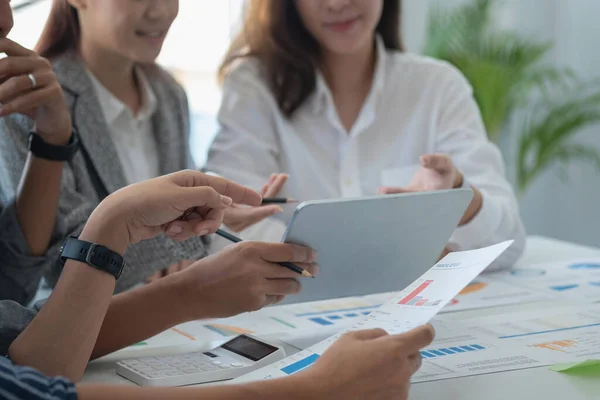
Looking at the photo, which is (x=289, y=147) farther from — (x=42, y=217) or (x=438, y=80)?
(x=42, y=217)

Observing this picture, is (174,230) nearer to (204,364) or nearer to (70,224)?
(204,364)

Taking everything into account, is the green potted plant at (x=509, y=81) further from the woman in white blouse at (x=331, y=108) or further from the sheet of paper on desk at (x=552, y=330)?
the sheet of paper on desk at (x=552, y=330)

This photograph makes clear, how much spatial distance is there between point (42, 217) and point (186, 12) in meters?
1.97

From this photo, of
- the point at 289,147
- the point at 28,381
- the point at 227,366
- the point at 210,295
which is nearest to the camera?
the point at 28,381

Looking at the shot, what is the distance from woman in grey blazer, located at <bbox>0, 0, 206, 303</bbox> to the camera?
59.0 inches

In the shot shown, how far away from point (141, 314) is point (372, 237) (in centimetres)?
36

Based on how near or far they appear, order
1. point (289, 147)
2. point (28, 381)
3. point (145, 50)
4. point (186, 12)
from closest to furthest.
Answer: point (28, 381) → point (145, 50) → point (289, 147) → point (186, 12)

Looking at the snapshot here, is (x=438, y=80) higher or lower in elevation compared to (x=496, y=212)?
higher

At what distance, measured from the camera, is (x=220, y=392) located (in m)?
0.76

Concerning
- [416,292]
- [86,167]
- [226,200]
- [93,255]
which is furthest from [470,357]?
[86,167]

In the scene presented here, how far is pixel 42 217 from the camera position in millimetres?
1425

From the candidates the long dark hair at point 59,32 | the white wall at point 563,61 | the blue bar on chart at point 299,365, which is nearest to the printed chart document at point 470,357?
the blue bar on chart at point 299,365

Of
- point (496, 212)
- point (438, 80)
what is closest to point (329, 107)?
point (438, 80)

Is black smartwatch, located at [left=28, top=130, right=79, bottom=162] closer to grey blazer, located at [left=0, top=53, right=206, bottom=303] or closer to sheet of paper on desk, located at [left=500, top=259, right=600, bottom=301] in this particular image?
grey blazer, located at [left=0, top=53, right=206, bottom=303]
